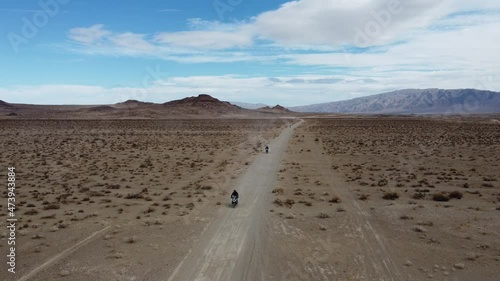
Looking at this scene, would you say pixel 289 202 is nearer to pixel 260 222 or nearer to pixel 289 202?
A: pixel 289 202

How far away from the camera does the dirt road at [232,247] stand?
9.75 metres

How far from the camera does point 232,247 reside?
11516 millimetres

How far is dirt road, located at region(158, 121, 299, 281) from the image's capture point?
9.75m

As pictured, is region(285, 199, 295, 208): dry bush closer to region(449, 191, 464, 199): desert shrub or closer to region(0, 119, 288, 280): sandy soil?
region(0, 119, 288, 280): sandy soil

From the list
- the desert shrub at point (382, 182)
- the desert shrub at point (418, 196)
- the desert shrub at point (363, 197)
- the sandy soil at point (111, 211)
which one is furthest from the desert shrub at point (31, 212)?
the desert shrub at point (382, 182)

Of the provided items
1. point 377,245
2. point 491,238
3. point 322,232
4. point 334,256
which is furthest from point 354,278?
point 491,238

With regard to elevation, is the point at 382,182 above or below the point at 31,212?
above


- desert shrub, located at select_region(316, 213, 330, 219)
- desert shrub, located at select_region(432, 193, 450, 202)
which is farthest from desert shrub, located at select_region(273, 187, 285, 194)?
desert shrub, located at select_region(432, 193, 450, 202)

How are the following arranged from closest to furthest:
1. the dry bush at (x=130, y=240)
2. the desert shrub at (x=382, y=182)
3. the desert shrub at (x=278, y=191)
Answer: the dry bush at (x=130, y=240)
the desert shrub at (x=278, y=191)
the desert shrub at (x=382, y=182)

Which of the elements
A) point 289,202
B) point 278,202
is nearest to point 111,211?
point 278,202

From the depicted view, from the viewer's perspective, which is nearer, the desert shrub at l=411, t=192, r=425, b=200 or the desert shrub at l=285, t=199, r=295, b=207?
the desert shrub at l=285, t=199, r=295, b=207

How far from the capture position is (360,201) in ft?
57.0

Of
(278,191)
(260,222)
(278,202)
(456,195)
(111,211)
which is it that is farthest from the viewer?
(278,191)

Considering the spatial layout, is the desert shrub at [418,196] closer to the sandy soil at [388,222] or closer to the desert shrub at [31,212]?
the sandy soil at [388,222]
